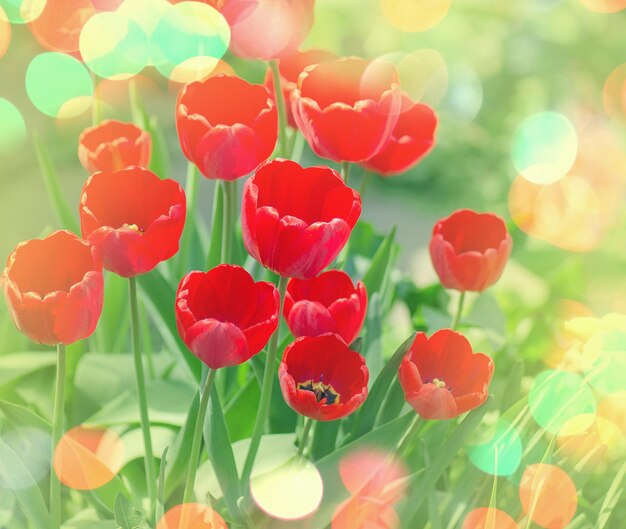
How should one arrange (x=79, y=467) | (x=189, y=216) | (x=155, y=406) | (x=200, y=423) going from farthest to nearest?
(x=189, y=216), (x=155, y=406), (x=79, y=467), (x=200, y=423)

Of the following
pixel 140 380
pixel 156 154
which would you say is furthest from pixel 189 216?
pixel 140 380

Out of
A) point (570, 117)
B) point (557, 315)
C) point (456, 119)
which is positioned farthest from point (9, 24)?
point (557, 315)

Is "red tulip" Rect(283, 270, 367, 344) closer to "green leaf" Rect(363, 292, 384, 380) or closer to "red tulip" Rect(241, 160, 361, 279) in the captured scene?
"red tulip" Rect(241, 160, 361, 279)

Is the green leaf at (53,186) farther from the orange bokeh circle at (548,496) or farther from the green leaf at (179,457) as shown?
the orange bokeh circle at (548,496)

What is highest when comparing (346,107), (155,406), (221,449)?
(346,107)

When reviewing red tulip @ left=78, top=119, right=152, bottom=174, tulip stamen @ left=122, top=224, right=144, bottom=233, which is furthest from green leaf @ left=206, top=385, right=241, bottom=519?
red tulip @ left=78, top=119, right=152, bottom=174

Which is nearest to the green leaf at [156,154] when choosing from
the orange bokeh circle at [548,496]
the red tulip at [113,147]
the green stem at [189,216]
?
the green stem at [189,216]

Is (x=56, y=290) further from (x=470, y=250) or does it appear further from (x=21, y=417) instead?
(x=470, y=250)
